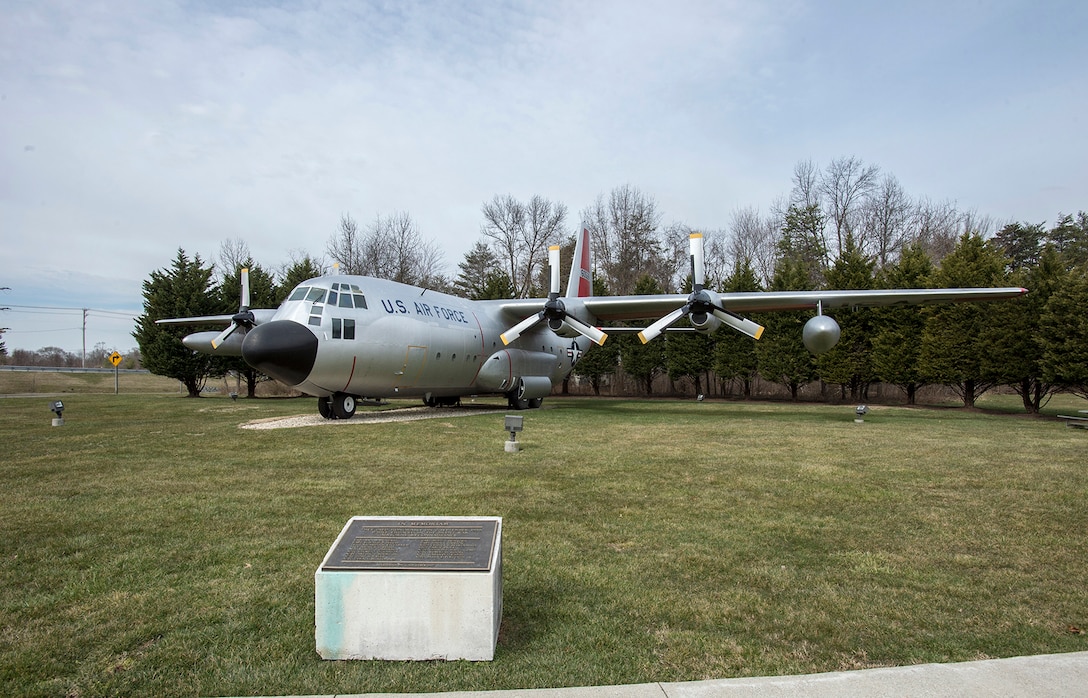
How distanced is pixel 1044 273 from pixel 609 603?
23491 millimetres

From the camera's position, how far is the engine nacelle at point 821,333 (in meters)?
15.7

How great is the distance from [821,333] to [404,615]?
1483 centimetres

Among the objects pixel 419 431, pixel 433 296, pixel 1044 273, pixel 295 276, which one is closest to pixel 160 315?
pixel 295 276

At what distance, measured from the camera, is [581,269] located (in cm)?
2423

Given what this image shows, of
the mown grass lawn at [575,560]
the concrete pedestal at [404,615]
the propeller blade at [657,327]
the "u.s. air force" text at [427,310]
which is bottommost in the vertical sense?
the mown grass lawn at [575,560]

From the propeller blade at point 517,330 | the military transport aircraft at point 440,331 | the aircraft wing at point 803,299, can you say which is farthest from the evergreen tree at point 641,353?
the propeller blade at point 517,330

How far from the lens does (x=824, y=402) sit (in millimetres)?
28062

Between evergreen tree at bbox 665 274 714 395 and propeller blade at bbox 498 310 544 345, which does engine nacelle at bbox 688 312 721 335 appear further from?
evergreen tree at bbox 665 274 714 395

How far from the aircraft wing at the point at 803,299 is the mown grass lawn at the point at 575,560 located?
654 centimetres

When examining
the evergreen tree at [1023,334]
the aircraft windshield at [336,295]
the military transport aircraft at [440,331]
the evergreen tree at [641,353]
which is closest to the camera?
the military transport aircraft at [440,331]

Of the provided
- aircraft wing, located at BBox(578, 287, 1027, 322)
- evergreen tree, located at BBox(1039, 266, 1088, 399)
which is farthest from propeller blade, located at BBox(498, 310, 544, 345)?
evergreen tree, located at BBox(1039, 266, 1088, 399)

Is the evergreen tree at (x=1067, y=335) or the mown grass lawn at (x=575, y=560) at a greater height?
the evergreen tree at (x=1067, y=335)

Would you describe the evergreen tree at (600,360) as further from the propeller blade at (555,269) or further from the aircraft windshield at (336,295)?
the aircraft windshield at (336,295)

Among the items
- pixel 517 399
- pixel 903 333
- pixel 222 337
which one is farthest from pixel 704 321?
pixel 222 337
